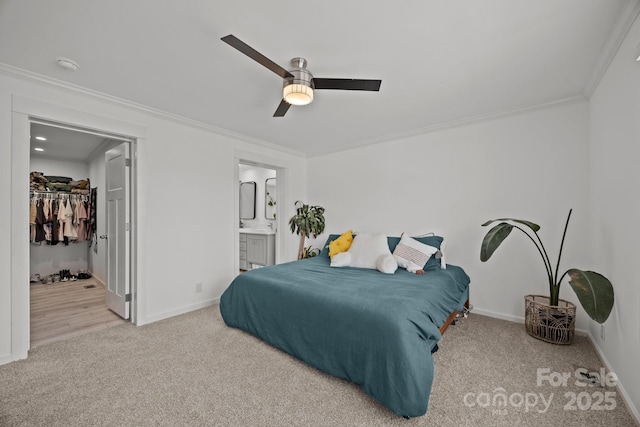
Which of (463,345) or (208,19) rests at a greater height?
(208,19)

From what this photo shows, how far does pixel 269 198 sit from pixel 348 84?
14.0 feet

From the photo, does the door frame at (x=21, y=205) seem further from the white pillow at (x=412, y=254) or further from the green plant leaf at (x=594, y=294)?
the green plant leaf at (x=594, y=294)

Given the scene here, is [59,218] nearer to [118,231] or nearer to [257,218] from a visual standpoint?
[118,231]

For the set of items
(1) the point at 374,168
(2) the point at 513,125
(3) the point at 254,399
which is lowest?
(3) the point at 254,399

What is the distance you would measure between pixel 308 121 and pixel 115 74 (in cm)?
198

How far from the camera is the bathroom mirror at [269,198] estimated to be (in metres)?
5.96

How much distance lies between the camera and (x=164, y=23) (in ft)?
5.61

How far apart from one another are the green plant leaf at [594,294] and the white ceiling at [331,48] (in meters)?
1.64

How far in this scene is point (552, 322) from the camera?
99.0 inches

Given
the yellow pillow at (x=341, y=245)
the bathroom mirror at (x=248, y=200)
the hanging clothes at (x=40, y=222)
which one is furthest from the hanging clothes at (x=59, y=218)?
the yellow pillow at (x=341, y=245)

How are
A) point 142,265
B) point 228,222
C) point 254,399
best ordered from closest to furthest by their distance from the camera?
point 254,399
point 142,265
point 228,222

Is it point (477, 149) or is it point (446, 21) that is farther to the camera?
point (477, 149)

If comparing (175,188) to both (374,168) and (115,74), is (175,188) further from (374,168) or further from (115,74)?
(374,168)

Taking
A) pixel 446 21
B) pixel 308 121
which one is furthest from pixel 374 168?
pixel 446 21
